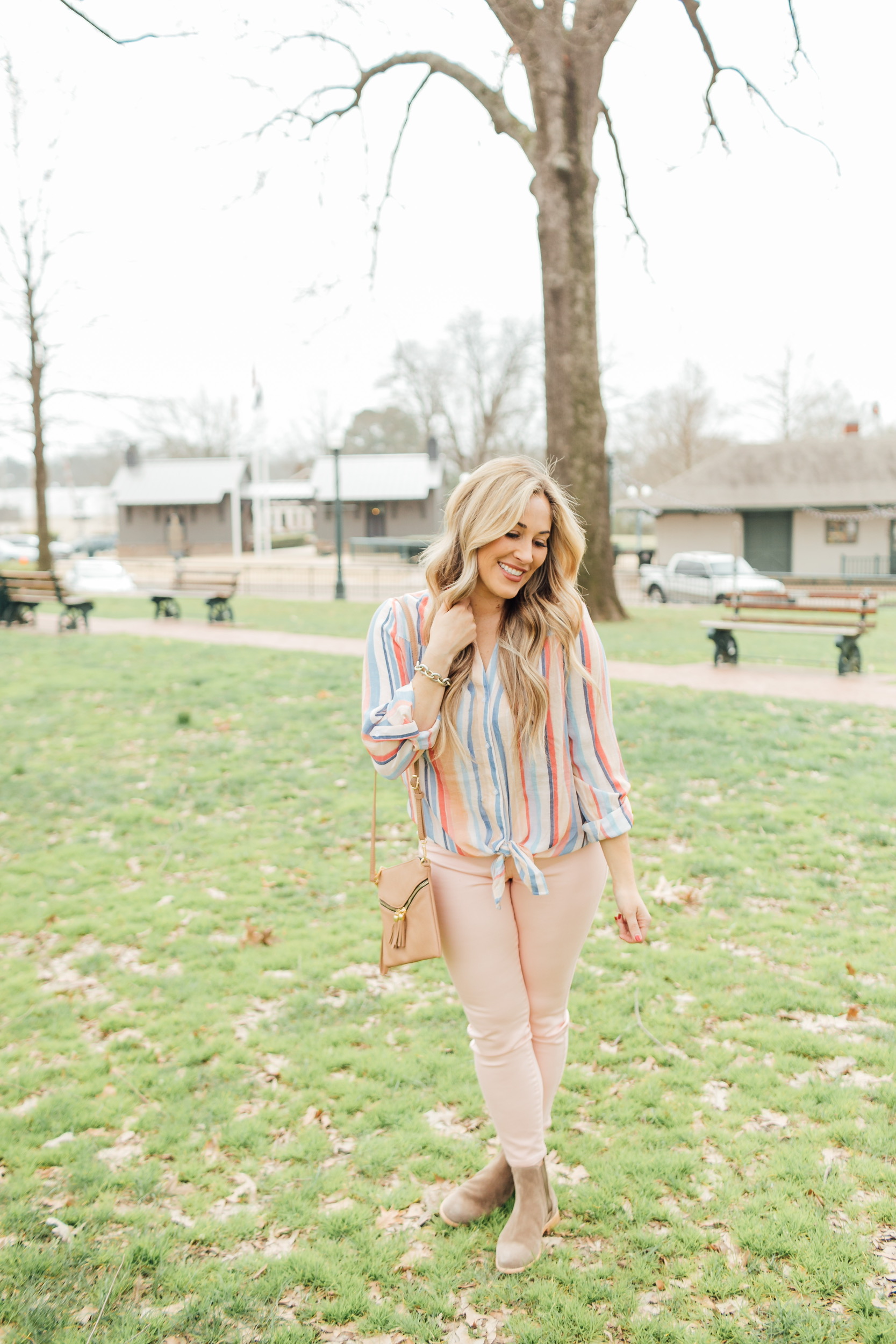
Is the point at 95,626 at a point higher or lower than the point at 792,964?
higher

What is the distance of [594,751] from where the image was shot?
240 cm

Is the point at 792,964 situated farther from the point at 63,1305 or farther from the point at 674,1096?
the point at 63,1305

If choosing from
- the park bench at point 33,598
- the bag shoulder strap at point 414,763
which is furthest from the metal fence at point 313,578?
the bag shoulder strap at point 414,763

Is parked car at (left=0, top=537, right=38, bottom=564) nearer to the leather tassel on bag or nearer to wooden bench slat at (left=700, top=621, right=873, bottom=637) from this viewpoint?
wooden bench slat at (left=700, top=621, right=873, bottom=637)

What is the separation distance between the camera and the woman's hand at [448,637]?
2242 mm

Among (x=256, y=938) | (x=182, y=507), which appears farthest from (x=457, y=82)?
(x=182, y=507)

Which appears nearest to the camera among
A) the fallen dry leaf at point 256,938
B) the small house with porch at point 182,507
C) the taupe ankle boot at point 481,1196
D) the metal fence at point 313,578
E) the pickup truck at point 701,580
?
the taupe ankle boot at point 481,1196

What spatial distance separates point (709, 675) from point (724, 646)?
0.90 meters

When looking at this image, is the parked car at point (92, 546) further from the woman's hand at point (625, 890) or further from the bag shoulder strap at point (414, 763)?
the woman's hand at point (625, 890)

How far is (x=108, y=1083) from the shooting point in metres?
3.58

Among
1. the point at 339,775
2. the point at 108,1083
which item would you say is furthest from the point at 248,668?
the point at 108,1083

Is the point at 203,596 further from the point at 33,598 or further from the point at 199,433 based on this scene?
the point at 199,433

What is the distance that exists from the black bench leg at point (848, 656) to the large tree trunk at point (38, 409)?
1978cm

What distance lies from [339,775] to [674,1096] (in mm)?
4159
